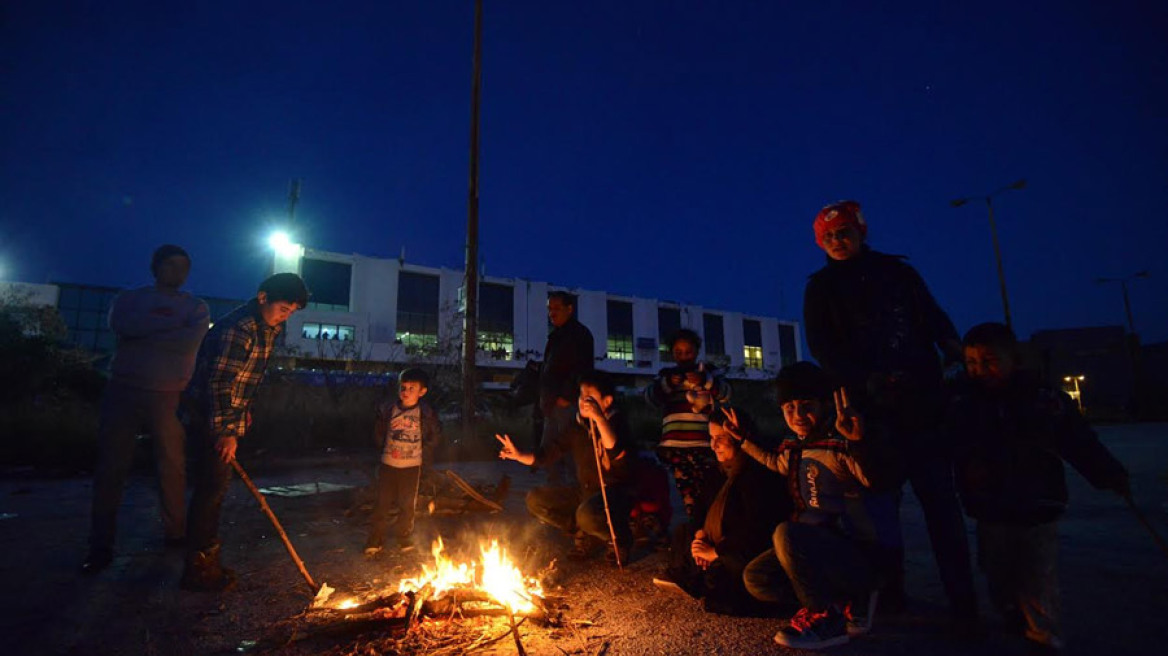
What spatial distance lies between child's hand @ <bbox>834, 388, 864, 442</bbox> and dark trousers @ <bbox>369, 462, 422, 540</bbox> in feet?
11.6

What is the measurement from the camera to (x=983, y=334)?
2832 mm

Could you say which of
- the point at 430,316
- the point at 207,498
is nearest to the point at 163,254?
the point at 207,498

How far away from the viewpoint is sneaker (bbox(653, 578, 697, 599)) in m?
3.36

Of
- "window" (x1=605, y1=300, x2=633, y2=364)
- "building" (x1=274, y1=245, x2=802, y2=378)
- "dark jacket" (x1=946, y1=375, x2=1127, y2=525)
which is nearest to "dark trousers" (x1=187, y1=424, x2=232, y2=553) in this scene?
"dark jacket" (x1=946, y1=375, x2=1127, y2=525)

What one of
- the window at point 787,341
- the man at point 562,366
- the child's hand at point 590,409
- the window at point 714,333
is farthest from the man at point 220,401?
the window at point 787,341

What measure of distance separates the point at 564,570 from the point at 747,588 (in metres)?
1.48

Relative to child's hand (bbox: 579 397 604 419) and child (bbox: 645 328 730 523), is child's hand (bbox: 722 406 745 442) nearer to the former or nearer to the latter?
child (bbox: 645 328 730 523)

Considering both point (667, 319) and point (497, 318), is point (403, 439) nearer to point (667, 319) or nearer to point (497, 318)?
point (497, 318)

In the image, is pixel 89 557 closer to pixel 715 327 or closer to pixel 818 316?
pixel 818 316

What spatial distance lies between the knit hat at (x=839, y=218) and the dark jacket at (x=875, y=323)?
163mm

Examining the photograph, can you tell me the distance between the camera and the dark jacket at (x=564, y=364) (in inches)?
209

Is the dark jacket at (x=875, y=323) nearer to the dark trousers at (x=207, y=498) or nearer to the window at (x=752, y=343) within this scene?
the dark trousers at (x=207, y=498)

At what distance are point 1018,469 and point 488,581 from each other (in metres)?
2.84

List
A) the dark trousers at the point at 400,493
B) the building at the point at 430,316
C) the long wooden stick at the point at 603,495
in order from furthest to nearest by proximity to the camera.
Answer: the building at the point at 430,316 → the dark trousers at the point at 400,493 → the long wooden stick at the point at 603,495
